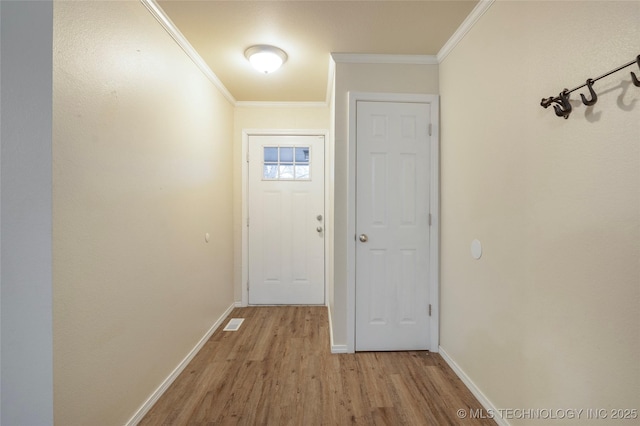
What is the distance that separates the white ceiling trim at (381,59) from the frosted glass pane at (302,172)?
1.31 m

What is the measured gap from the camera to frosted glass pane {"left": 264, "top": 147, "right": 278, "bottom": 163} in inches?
129

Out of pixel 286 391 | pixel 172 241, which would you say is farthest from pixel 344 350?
pixel 172 241

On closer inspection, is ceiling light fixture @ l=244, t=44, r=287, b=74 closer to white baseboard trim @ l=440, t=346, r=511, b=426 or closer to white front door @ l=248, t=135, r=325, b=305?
white front door @ l=248, t=135, r=325, b=305

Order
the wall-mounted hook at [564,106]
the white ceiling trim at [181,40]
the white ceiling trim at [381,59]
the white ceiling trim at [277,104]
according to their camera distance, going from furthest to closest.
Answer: the white ceiling trim at [277,104], the white ceiling trim at [381,59], the white ceiling trim at [181,40], the wall-mounted hook at [564,106]

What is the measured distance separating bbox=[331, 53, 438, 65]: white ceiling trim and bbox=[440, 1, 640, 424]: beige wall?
0.34 meters

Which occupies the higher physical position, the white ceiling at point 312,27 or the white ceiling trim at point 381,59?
the white ceiling at point 312,27

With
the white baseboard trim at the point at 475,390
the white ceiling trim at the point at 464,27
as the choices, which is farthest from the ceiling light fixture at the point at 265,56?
the white baseboard trim at the point at 475,390

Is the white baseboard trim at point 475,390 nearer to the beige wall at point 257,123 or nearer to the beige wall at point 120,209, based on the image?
the beige wall at point 120,209

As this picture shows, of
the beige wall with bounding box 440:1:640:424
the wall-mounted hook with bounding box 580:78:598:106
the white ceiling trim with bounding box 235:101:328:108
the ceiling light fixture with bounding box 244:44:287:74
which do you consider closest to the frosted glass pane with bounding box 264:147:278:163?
the white ceiling trim with bounding box 235:101:328:108

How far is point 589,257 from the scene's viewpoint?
101 centimetres

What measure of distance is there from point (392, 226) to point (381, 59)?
1345 mm

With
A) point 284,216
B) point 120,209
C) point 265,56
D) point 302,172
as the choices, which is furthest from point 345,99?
point 120,209

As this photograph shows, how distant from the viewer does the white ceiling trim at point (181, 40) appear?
1.62 metres

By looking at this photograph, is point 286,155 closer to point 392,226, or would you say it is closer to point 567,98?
point 392,226
